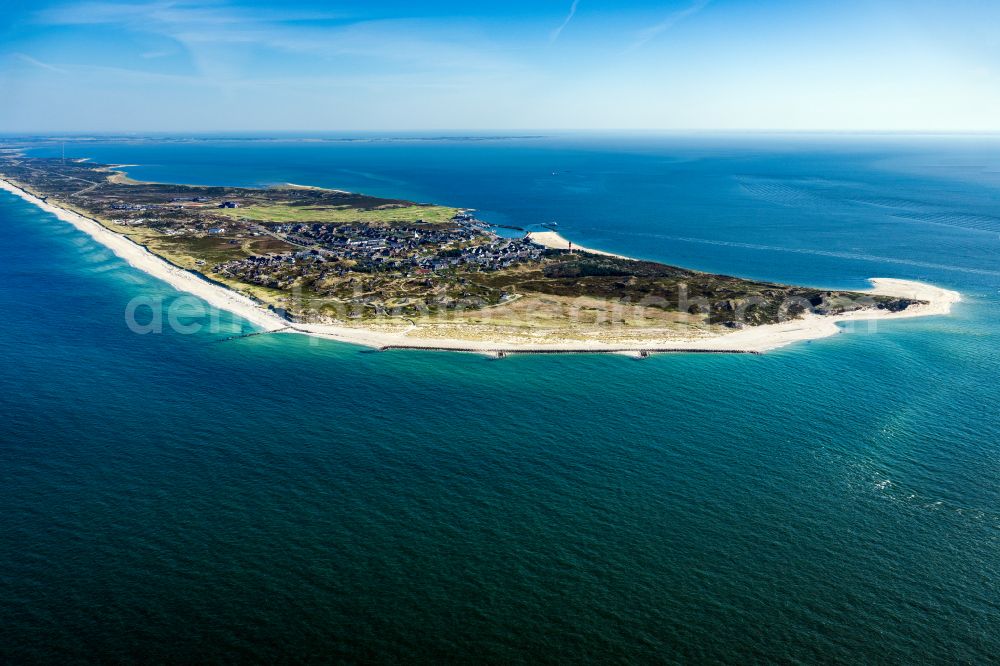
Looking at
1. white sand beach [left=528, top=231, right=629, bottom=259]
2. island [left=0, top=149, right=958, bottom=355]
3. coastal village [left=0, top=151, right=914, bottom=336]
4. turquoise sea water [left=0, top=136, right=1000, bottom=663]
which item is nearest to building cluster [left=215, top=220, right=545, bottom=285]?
coastal village [left=0, top=151, right=914, bottom=336]

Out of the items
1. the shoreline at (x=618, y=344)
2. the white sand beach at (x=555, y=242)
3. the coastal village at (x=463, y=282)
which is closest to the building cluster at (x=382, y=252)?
the coastal village at (x=463, y=282)

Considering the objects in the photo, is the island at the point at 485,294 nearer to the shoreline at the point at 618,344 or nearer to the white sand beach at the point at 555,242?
the shoreline at the point at 618,344

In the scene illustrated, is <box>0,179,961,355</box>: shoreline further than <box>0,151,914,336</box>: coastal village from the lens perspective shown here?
No

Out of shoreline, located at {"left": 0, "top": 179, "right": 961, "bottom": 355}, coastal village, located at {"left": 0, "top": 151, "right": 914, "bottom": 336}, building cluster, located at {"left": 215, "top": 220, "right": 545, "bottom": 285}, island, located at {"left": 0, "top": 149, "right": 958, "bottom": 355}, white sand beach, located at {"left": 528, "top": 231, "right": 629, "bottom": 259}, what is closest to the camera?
shoreline, located at {"left": 0, "top": 179, "right": 961, "bottom": 355}

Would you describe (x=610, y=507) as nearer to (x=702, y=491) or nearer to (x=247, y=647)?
(x=702, y=491)

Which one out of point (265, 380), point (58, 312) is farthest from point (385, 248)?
point (265, 380)

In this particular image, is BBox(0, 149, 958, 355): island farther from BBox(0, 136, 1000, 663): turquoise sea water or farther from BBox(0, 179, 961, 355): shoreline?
BBox(0, 136, 1000, 663): turquoise sea water
